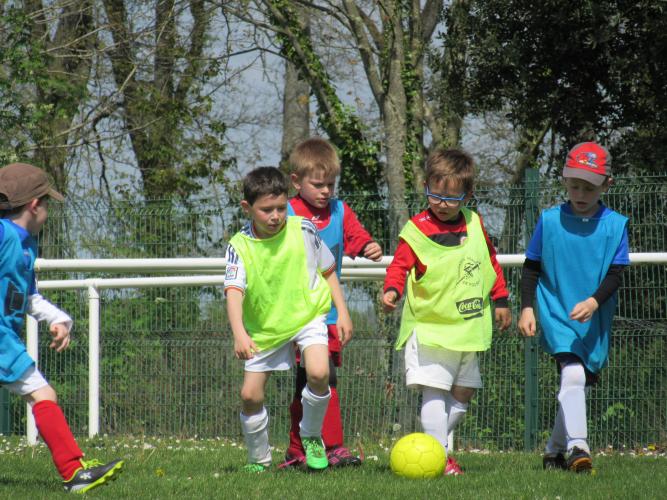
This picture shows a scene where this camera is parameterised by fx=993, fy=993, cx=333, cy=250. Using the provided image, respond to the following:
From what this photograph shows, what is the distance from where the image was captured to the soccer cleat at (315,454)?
5.48m

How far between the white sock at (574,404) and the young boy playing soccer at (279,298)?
4.06 ft

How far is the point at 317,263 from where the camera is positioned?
5.53 metres

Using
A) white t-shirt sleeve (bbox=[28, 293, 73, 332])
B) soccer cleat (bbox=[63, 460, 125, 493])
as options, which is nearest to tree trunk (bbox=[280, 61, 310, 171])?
white t-shirt sleeve (bbox=[28, 293, 73, 332])

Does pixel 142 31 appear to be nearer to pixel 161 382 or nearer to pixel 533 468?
pixel 161 382

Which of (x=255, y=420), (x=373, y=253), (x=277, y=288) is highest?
(x=373, y=253)

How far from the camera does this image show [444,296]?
17.9ft

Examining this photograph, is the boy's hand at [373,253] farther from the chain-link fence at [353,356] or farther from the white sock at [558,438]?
the chain-link fence at [353,356]

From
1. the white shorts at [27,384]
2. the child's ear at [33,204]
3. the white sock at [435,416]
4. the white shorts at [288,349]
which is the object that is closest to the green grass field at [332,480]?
the white sock at [435,416]

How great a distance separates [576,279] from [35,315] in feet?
9.63

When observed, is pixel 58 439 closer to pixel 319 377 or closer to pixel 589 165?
pixel 319 377

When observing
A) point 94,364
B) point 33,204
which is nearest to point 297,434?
point 33,204

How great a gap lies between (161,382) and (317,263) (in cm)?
369

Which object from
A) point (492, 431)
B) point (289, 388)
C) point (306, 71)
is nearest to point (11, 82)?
point (306, 71)

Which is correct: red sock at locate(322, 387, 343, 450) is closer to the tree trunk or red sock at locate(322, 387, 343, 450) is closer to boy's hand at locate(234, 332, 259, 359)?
boy's hand at locate(234, 332, 259, 359)
